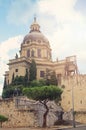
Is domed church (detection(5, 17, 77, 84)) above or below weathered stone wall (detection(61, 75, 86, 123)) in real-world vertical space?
above

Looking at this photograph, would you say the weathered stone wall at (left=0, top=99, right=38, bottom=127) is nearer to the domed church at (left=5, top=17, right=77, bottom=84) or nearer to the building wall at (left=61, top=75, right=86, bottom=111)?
the building wall at (left=61, top=75, right=86, bottom=111)

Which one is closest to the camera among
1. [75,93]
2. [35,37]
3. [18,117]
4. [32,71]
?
[18,117]

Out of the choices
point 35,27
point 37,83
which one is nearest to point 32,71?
point 37,83

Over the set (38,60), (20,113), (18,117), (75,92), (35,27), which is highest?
(35,27)

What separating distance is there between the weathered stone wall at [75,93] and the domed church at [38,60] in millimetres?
3539

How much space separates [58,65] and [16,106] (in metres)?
31.9

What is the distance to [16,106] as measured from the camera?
3922cm

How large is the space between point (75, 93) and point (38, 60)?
53.4 ft

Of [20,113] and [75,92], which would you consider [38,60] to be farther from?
[20,113]

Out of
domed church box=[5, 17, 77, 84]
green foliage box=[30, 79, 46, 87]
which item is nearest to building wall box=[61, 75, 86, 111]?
domed church box=[5, 17, 77, 84]

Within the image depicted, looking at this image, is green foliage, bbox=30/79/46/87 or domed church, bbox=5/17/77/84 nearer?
green foliage, bbox=30/79/46/87

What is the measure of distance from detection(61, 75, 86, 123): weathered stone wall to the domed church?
3539 millimetres

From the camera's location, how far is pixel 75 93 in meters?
58.2

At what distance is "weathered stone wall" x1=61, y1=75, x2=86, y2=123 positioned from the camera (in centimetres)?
5678
